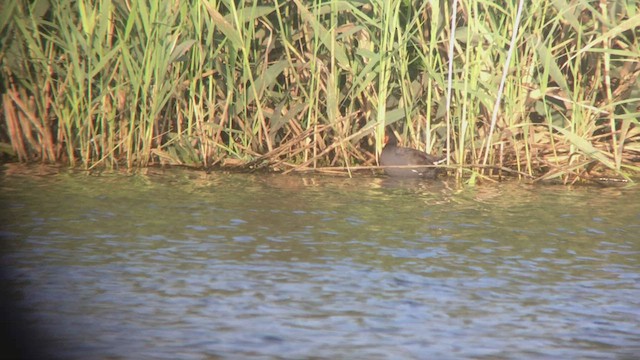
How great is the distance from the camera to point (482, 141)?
7098 mm

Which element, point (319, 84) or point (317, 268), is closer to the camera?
point (317, 268)

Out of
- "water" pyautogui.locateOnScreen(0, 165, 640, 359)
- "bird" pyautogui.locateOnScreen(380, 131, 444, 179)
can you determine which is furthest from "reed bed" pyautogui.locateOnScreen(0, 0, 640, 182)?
"water" pyautogui.locateOnScreen(0, 165, 640, 359)

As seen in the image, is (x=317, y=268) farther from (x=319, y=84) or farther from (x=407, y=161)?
(x=319, y=84)

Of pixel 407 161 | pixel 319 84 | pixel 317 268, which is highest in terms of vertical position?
pixel 319 84

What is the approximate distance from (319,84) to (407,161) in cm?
80

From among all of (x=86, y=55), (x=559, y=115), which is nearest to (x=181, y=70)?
(x=86, y=55)

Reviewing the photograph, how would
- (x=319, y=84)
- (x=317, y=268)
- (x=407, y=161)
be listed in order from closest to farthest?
(x=317, y=268), (x=407, y=161), (x=319, y=84)

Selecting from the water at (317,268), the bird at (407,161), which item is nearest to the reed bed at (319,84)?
the bird at (407,161)

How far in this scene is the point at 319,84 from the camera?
23.8 ft

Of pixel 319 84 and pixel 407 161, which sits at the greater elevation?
pixel 319 84

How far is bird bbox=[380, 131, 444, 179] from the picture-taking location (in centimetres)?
697

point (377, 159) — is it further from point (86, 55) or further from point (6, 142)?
point (6, 142)

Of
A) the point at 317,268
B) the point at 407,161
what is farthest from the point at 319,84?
the point at 317,268

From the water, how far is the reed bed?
454 millimetres
